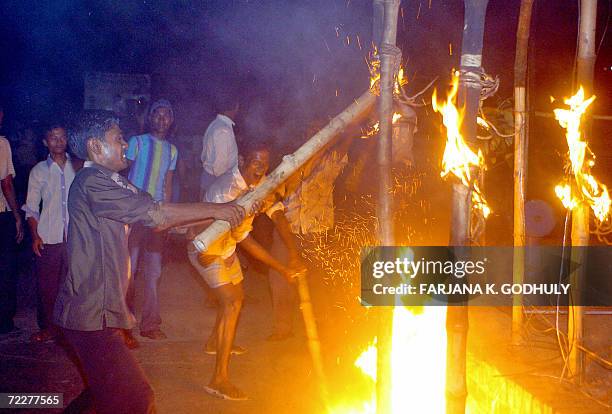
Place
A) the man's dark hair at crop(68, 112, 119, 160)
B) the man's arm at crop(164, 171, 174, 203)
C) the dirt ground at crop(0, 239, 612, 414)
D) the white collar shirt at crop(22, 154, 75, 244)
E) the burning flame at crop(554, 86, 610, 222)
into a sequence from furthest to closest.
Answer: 1. the man's arm at crop(164, 171, 174, 203)
2. the white collar shirt at crop(22, 154, 75, 244)
3. the dirt ground at crop(0, 239, 612, 414)
4. the burning flame at crop(554, 86, 610, 222)
5. the man's dark hair at crop(68, 112, 119, 160)

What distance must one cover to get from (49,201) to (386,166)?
4.35 metres

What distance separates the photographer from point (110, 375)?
11.8 ft

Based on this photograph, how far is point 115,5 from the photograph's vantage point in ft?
33.1

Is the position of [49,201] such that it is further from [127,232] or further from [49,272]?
[127,232]

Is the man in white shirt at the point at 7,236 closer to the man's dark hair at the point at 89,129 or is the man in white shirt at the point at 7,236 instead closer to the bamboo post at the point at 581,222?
the man's dark hair at the point at 89,129

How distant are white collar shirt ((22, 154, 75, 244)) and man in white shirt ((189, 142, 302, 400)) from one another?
6.28 ft

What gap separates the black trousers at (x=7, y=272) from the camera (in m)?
6.46

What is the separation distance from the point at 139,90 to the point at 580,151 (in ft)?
27.3

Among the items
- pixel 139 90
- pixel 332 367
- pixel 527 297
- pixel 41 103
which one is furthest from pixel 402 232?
pixel 41 103

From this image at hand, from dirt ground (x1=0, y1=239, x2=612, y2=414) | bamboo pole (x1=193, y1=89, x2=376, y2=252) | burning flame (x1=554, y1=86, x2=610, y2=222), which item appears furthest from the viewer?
dirt ground (x1=0, y1=239, x2=612, y2=414)

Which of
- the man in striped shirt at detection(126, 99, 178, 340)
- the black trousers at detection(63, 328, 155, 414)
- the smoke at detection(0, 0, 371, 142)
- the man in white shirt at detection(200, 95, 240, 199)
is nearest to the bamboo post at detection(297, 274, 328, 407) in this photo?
the black trousers at detection(63, 328, 155, 414)

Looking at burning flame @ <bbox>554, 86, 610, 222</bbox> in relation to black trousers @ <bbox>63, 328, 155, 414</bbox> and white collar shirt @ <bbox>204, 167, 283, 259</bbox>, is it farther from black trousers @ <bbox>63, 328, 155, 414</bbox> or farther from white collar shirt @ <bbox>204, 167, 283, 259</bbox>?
black trousers @ <bbox>63, 328, 155, 414</bbox>

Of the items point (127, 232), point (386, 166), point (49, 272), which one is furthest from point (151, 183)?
point (386, 166)

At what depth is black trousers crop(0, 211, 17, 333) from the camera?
6.46 meters
